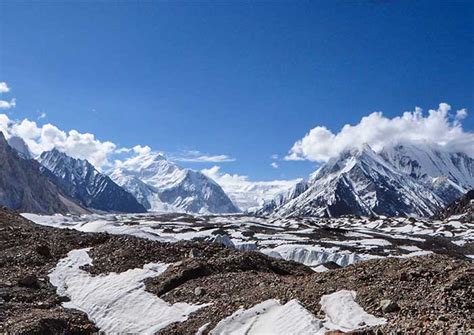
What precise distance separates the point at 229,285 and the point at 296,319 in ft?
21.4

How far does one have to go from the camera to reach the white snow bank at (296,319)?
52.5ft

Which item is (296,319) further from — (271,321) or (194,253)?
(194,253)

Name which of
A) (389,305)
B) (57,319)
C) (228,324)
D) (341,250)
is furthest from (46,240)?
(341,250)

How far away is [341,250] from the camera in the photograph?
289ft

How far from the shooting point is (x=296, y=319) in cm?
1709

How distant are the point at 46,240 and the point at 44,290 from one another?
11259 mm

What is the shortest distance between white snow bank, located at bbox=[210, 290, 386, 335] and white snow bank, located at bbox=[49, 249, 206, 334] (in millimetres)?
3283

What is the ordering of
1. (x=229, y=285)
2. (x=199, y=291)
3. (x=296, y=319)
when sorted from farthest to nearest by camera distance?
(x=229, y=285) → (x=199, y=291) → (x=296, y=319)

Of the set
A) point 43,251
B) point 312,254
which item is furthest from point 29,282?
point 312,254

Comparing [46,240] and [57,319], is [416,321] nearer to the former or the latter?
[57,319]

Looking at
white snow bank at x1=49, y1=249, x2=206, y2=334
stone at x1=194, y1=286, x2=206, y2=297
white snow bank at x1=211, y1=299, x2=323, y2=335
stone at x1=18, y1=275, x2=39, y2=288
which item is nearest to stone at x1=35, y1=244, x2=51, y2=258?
white snow bank at x1=49, y1=249, x2=206, y2=334

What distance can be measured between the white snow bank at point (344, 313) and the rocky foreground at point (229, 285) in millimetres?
309

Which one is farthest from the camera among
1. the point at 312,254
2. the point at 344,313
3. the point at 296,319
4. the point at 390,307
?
the point at 312,254

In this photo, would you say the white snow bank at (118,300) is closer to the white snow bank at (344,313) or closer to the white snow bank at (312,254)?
the white snow bank at (344,313)
